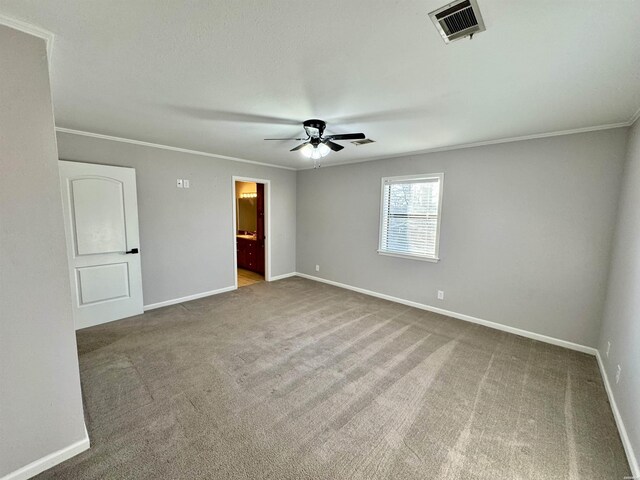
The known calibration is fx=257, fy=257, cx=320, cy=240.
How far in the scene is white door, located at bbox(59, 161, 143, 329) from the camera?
312cm

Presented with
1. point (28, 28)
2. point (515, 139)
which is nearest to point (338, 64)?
point (28, 28)

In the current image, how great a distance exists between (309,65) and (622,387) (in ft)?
10.6

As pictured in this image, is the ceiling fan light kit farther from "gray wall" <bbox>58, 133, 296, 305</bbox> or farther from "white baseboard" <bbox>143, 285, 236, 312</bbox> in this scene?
"white baseboard" <bbox>143, 285, 236, 312</bbox>

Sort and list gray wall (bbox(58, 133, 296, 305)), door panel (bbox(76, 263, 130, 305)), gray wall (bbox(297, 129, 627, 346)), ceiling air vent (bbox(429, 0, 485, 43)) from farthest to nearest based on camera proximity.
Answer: gray wall (bbox(58, 133, 296, 305)), door panel (bbox(76, 263, 130, 305)), gray wall (bbox(297, 129, 627, 346)), ceiling air vent (bbox(429, 0, 485, 43))

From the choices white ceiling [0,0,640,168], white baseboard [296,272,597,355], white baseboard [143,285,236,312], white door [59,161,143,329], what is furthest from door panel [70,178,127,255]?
white baseboard [296,272,597,355]

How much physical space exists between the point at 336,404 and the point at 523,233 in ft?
9.75

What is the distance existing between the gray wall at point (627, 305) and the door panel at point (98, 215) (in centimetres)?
516

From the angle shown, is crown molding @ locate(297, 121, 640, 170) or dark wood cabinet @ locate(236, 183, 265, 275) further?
dark wood cabinet @ locate(236, 183, 265, 275)

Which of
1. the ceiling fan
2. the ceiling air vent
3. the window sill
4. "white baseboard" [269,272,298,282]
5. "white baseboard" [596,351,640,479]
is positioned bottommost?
"white baseboard" [596,351,640,479]

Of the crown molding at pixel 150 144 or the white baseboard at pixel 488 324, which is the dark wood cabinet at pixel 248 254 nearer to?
the crown molding at pixel 150 144

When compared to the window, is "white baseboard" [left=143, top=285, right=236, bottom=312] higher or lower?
lower

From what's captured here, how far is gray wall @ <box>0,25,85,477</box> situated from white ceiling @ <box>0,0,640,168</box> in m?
0.33

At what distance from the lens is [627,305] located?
205cm

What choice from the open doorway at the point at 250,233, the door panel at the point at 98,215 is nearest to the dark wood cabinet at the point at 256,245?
the open doorway at the point at 250,233
